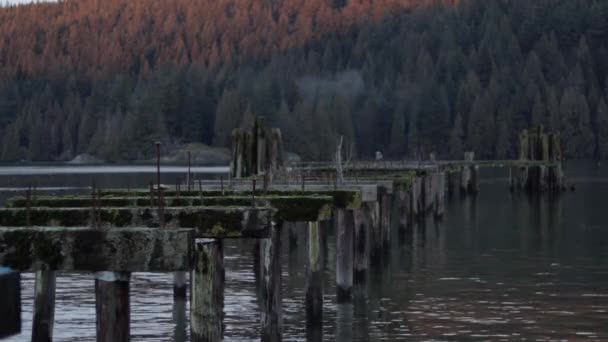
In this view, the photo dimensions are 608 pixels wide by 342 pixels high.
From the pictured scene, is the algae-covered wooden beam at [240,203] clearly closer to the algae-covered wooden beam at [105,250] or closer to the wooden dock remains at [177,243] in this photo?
the wooden dock remains at [177,243]

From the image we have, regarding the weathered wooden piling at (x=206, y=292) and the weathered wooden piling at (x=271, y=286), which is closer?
the weathered wooden piling at (x=206, y=292)

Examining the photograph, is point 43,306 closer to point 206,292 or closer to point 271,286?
point 271,286

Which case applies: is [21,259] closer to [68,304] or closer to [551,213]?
[68,304]

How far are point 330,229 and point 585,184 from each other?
175ft

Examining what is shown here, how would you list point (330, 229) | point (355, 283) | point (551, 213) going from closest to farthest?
point (355, 283)
point (330, 229)
point (551, 213)

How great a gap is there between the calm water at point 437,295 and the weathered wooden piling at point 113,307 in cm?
1039

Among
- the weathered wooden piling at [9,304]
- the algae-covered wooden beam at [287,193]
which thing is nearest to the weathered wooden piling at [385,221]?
the algae-covered wooden beam at [287,193]

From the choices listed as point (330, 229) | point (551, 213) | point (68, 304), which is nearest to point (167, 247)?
point (68, 304)

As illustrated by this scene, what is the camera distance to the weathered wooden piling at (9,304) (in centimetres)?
1266

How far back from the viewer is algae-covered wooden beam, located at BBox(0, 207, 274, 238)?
17.1m

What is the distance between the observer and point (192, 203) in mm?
21656

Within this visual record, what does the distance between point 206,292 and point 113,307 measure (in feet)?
Answer: 7.56

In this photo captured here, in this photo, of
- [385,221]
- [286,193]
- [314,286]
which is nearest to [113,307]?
[286,193]

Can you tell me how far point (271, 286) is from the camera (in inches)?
810
